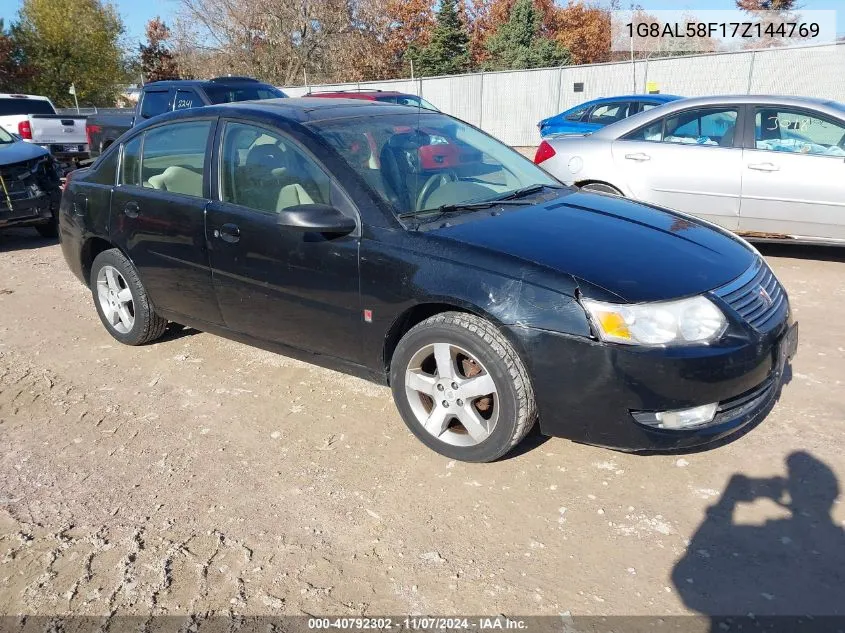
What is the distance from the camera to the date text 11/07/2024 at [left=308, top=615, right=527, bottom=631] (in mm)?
2395

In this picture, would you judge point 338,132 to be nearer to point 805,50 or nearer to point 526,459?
point 526,459

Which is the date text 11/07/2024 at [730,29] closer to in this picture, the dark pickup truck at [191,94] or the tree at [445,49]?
the tree at [445,49]

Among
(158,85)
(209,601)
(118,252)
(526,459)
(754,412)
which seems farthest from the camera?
(158,85)

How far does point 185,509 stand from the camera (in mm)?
3100

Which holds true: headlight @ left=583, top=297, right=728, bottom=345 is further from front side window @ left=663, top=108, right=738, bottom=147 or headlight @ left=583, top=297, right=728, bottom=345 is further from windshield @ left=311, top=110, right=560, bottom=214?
front side window @ left=663, top=108, right=738, bottom=147

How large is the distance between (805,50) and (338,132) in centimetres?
1939

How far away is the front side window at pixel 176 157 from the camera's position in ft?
13.8

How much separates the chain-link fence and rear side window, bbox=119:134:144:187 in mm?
19064

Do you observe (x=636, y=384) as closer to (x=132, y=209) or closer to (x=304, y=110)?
(x=304, y=110)

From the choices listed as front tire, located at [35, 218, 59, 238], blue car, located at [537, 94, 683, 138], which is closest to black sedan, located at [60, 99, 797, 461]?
front tire, located at [35, 218, 59, 238]

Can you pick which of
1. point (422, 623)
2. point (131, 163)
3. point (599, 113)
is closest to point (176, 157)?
point (131, 163)

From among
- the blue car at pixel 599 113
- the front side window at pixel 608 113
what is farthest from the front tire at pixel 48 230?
the front side window at pixel 608 113

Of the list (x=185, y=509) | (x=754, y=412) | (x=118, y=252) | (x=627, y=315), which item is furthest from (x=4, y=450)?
(x=754, y=412)

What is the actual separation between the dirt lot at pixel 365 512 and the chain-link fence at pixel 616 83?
17969 millimetres
